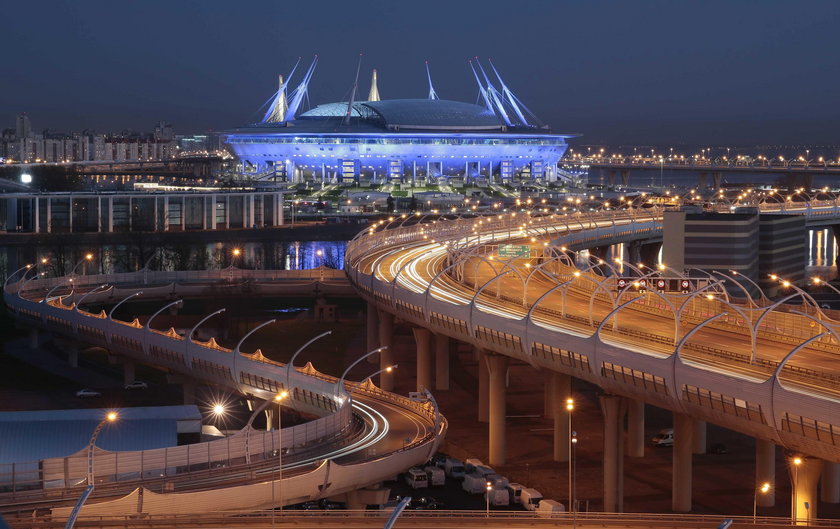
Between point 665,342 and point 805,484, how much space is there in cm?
536

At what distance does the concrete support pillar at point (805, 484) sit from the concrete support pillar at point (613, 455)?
427 centimetres

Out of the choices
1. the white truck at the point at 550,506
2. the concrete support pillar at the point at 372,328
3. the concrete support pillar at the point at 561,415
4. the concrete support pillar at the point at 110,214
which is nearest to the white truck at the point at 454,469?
the concrete support pillar at the point at 561,415

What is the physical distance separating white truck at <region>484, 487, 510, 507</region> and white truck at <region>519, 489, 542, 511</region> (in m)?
0.28

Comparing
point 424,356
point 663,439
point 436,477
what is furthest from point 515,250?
point 436,477

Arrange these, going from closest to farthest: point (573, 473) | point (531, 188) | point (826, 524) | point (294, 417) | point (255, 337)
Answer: point (826, 524)
point (573, 473)
point (294, 417)
point (255, 337)
point (531, 188)

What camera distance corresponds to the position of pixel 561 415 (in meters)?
26.5

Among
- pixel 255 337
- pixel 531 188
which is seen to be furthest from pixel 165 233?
pixel 531 188

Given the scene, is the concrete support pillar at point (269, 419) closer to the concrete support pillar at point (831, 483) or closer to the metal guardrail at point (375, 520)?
the metal guardrail at point (375, 520)

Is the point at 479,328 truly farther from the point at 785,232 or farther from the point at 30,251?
the point at 30,251

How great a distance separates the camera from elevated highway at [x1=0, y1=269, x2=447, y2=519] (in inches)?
741

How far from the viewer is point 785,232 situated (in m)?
57.7

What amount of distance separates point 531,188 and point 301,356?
3128 inches

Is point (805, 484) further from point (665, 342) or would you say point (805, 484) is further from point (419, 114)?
point (419, 114)

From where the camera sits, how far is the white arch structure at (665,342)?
61.2 feet
